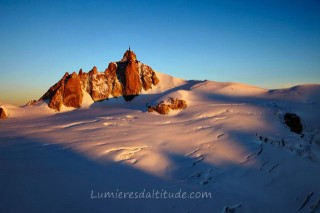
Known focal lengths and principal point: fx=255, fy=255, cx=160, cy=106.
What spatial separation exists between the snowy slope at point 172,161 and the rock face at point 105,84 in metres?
13.3

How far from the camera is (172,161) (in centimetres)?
1295

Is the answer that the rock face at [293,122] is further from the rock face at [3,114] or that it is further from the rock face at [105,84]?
the rock face at [3,114]

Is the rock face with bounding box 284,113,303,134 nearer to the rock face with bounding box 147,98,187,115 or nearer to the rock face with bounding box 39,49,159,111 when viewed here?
the rock face with bounding box 147,98,187,115

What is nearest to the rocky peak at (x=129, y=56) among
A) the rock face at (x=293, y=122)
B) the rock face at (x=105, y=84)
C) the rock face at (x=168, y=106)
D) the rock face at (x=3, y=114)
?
the rock face at (x=105, y=84)

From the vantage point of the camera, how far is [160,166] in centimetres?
1235

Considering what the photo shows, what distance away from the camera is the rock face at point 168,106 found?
22.8m

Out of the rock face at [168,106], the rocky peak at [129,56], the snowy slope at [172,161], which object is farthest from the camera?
the rocky peak at [129,56]

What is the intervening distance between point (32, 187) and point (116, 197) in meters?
2.97

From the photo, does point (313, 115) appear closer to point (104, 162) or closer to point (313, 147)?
point (313, 147)

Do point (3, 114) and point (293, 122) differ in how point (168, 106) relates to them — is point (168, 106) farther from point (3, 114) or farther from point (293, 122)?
point (3, 114)

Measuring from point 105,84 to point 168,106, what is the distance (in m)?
15.4

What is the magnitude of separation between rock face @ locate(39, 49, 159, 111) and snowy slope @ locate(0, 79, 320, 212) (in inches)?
→ 525

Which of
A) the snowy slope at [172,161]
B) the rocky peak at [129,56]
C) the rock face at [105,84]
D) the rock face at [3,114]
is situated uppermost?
the rocky peak at [129,56]

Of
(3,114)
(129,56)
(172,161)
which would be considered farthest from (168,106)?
(129,56)
